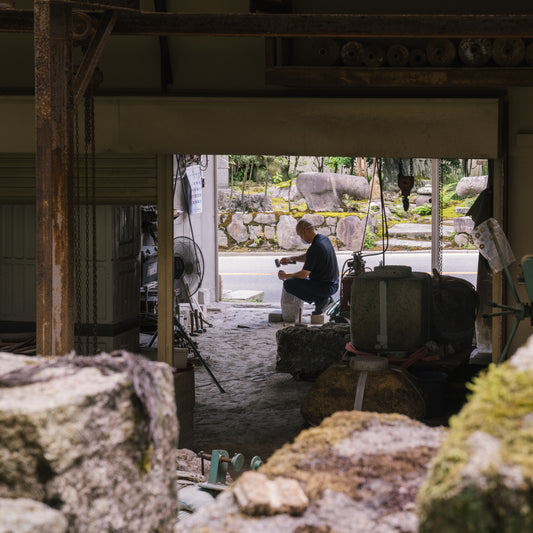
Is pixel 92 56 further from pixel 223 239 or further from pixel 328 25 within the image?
pixel 223 239

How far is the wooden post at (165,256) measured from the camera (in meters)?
7.41

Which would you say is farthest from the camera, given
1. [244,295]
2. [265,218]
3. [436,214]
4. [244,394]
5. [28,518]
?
[265,218]

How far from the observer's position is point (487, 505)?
1.98m

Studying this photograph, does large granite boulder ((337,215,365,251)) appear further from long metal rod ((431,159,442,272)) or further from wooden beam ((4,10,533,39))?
wooden beam ((4,10,533,39))

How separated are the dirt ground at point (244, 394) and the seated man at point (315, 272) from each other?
889 mm

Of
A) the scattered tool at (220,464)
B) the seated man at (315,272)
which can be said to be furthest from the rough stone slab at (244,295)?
the scattered tool at (220,464)

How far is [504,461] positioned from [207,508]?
3.49ft

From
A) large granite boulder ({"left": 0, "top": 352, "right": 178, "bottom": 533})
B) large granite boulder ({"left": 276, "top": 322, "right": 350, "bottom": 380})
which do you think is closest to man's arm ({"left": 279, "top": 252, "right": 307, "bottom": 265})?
large granite boulder ({"left": 276, "top": 322, "right": 350, "bottom": 380})

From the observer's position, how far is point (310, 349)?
9664 millimetres

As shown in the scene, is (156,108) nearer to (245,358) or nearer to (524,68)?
(524,68)

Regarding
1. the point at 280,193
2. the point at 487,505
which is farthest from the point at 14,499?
the point at 280,193

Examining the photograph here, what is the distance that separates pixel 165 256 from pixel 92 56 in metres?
2.57

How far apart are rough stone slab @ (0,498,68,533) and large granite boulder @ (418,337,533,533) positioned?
40.4 inches

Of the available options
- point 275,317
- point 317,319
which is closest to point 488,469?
point 317,319
